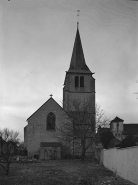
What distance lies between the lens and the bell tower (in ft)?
127

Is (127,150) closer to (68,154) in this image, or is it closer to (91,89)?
(68,154)

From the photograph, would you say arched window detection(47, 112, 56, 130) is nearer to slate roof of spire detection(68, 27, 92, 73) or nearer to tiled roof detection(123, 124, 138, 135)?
slate roof of spire detection(68, 27, 92, 73)

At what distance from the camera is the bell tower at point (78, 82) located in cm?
3878

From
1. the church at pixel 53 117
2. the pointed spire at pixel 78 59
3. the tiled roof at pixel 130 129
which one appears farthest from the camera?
the tiled roof at pixel 130 129

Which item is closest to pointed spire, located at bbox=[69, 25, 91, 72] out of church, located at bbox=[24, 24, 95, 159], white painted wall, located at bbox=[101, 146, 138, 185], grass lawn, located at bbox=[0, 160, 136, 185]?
church, located at bbox=[24, 24, 95, 159]

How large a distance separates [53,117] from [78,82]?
8798 mm

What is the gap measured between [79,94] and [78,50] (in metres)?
8.56

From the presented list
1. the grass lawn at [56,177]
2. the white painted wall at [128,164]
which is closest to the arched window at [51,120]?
the grass lawn at [56,177]

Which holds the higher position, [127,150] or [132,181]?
[127,150]

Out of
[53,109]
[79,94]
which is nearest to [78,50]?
[79,94]

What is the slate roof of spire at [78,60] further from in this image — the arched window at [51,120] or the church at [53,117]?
the arched window at [51,120]

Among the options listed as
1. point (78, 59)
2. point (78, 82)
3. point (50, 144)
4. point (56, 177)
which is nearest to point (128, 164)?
point (56, 177)

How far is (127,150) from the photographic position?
12.2 meters

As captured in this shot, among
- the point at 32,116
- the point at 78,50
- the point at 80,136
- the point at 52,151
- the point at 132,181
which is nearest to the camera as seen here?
the point at 132,181
